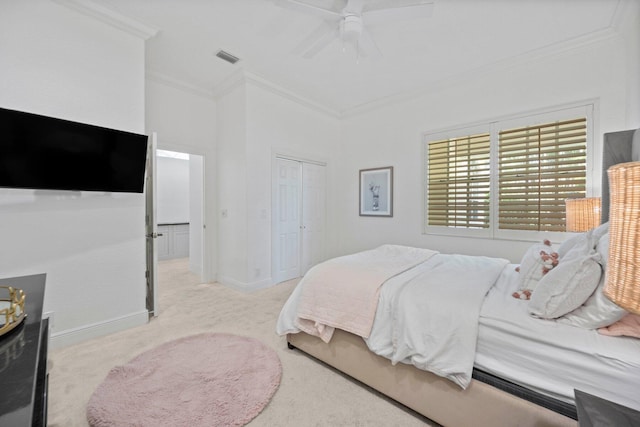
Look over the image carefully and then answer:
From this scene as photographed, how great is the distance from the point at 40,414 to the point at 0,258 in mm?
2103

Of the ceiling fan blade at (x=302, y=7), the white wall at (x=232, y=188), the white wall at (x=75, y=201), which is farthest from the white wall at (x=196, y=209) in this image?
the ceiling fan blade at (x=302, y=7)

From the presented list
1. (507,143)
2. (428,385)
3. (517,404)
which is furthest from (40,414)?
(507,143)

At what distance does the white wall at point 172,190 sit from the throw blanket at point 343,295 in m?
5.29

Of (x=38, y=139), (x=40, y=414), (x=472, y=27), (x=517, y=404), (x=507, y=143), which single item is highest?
(x=472, y=27)

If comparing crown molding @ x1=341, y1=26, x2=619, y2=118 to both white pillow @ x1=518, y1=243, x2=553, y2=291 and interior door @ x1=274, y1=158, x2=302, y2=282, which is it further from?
white pillow @ x1=518, y1=243, x2=553, y2=291

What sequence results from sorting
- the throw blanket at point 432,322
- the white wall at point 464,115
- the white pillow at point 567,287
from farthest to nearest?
the white wall at point 464,115 → the throw blanket at point 432,322 → the white pillow at point 567,287

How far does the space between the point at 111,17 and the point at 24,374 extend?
10.2ft

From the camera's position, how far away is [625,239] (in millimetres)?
568

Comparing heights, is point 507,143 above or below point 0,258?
above

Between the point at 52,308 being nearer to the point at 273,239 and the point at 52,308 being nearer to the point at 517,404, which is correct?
the point at 273,239

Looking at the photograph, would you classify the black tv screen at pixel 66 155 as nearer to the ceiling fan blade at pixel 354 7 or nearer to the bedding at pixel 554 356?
the ceiling fan blade at pixel 354 7

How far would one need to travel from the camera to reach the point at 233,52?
3.08 meters

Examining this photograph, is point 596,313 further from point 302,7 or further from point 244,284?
point 244,284

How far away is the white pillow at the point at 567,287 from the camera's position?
119cm
